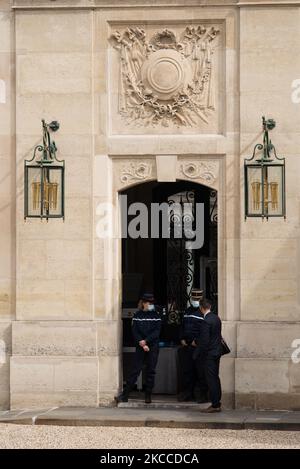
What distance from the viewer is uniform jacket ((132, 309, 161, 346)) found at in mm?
24016

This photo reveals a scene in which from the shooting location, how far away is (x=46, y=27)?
24219 millimetres

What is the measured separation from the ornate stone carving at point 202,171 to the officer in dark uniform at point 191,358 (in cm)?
186

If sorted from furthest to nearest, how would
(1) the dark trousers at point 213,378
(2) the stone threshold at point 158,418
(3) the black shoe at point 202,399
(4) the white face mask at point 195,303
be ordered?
(4) the white face mask at point 195,303, (3) the black shoe at point 202,399, (1) the dark trousers at point 213,378, (2) the stone threshold at point 158,418

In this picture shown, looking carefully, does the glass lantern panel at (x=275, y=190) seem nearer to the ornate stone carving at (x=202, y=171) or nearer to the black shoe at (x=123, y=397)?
the ornate stone carving at (x=202, y=171)

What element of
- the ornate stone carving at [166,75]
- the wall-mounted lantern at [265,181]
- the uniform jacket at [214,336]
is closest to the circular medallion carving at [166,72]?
the ornate stone carving at [166,75]

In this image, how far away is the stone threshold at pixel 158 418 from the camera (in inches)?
879

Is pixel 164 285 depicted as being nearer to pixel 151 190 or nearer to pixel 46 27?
pixel 151 190

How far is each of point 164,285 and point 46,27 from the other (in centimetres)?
517

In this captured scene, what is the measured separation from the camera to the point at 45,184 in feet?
79.2

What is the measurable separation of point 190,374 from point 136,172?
10.5 ft

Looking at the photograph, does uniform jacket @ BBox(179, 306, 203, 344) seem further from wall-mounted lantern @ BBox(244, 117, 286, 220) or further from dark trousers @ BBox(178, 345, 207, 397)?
wall-mounted lantern @ BBox(244, 117, 286, 220)

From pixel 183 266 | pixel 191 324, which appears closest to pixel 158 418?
pixel 191 324

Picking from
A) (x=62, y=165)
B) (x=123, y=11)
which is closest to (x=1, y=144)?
(x=62, y=165)

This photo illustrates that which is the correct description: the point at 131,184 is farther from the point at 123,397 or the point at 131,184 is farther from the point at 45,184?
the point at 123,397
